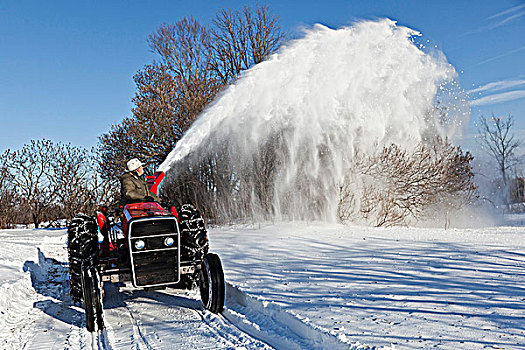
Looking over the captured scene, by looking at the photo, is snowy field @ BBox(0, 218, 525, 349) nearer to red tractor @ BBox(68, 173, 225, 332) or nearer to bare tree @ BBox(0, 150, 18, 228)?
red tractor @ BBox(68, 173, 225, 332)

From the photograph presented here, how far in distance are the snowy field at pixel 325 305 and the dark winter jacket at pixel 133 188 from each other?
4.52 feet

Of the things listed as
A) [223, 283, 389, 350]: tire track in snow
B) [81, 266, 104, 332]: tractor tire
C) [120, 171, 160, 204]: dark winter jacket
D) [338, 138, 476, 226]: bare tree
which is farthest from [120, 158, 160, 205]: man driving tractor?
[338, 138, 476, 226]: bare tree

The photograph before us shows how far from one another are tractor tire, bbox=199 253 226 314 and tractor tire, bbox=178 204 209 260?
0.90 feet

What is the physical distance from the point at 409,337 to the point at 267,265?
4.43 meters

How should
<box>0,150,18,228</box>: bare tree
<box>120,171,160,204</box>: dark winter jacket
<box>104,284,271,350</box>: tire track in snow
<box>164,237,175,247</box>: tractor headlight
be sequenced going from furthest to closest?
<box>0,150,18,228</box>: bare tree < <box>120,171,160,204</box>: dark winter jacket < <box>164,237,175,247</box>: tractor headlight < <box>104,284,271,350</box>: tire track in snow

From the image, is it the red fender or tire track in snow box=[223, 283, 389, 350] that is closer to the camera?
tire track in snow box=[223, 283, 389, 350]

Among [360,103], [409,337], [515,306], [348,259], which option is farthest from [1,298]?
[360,103]

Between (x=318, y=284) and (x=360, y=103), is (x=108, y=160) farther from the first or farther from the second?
(x=318, y=284)

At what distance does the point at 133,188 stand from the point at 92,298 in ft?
5.93

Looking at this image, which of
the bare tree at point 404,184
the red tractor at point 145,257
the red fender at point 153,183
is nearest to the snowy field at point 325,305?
the red tractor at point 145,257

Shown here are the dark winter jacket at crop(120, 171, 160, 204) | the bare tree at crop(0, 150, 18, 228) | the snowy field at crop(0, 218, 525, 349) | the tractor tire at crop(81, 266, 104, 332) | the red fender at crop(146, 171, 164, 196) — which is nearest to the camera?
the snowy field at crop(0, 218, 525, 349)

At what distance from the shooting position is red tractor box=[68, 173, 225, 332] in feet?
20.3

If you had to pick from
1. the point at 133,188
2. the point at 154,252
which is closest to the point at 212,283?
the point at 154,252

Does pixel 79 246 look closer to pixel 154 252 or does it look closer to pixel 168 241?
pixel 154 252
